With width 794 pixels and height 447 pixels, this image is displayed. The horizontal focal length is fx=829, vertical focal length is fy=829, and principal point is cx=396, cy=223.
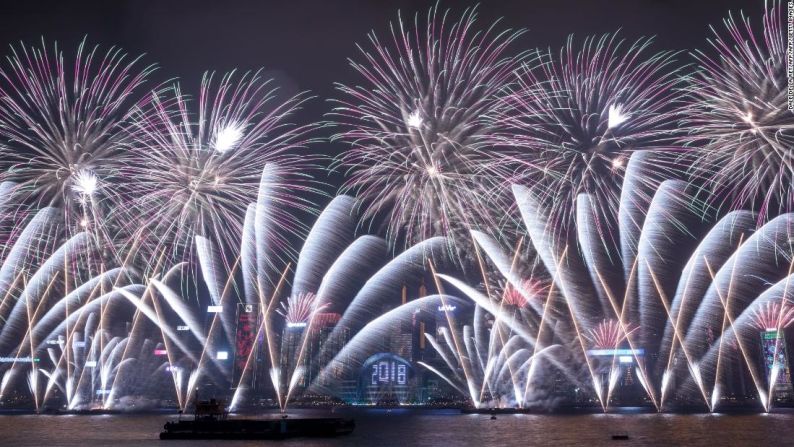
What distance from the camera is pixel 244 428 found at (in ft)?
264

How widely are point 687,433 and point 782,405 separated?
12622 cm

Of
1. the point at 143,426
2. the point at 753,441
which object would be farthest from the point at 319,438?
the point at 753,441

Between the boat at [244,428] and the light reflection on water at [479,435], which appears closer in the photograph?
the light reflection on water at [479,435]

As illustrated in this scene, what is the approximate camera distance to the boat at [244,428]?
78125 mm

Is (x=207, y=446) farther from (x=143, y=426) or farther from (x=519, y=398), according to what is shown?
(x=519, y=398)

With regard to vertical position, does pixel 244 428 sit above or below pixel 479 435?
above

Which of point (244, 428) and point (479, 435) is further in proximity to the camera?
point (244, 428)

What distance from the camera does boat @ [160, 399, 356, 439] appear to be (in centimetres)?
7812

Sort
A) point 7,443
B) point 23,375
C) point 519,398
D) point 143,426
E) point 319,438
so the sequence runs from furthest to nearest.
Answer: point 23,375
point 519,398
point 143,426
point 319,438
point 7,443

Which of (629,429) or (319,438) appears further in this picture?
(629,429)

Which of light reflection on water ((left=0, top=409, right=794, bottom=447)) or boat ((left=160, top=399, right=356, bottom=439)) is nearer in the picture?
light reflection on water ((left=0, top=409, right=794, bottom=447))

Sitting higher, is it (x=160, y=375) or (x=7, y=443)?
(x=160, y=375)

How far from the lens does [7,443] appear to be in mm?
67375

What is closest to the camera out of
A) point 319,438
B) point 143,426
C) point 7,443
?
point 7,443
